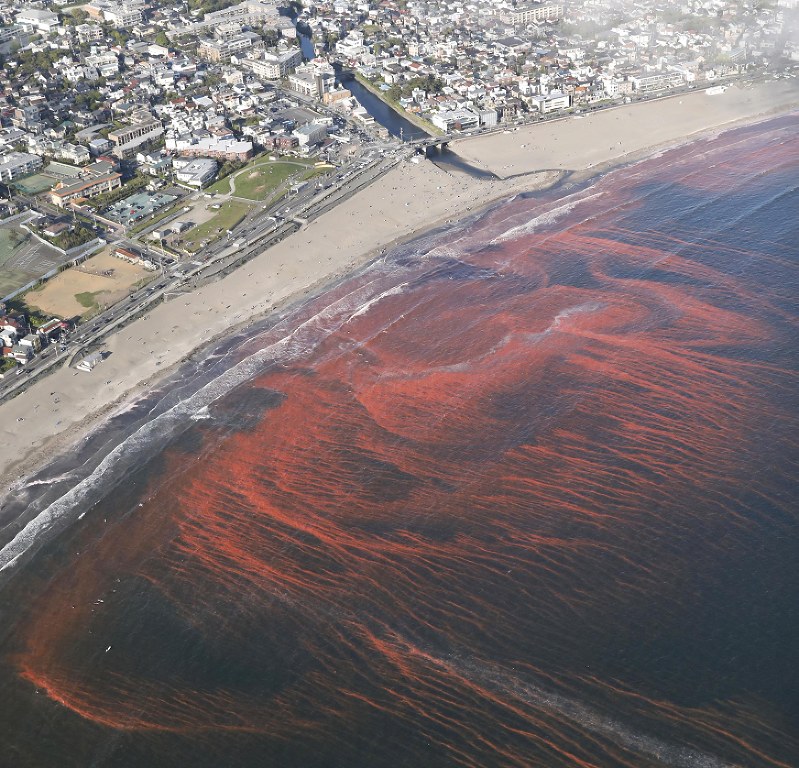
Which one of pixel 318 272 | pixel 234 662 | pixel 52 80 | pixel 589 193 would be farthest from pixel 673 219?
pixel 52 80

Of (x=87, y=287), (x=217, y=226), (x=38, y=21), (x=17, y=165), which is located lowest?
(x=217, y=226)

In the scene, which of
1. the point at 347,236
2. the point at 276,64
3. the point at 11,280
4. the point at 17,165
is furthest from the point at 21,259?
the point at 276,64

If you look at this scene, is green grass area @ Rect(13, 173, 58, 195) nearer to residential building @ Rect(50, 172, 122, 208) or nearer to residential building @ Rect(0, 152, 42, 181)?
residential building @ Rect(0, 152, 42, 181)

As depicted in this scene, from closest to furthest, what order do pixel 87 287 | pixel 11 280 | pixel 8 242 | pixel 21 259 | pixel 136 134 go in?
pixel 87 287
pixel 11 280
pixel 21 259
pixel 8 242
pixel 136 134

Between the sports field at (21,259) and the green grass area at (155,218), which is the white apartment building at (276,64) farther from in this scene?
the sports field at (21,259)

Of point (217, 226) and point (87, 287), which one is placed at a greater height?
point (87, 287)

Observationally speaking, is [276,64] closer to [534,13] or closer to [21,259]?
[534,13]

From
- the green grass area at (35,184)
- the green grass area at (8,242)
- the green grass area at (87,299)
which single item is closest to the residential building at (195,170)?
the green grass area at (35,184)
